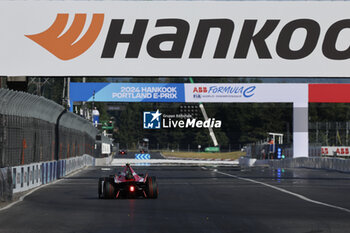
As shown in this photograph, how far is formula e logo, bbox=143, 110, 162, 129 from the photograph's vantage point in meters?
89.0

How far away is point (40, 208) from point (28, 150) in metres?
9.20

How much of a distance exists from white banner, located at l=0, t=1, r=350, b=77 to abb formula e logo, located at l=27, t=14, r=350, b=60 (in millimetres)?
37

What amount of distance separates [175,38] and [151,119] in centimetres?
6809

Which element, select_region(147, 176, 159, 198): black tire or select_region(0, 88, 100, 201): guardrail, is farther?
select_region(0, 88, 100, 201): guardrail

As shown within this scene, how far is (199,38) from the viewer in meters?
31.5

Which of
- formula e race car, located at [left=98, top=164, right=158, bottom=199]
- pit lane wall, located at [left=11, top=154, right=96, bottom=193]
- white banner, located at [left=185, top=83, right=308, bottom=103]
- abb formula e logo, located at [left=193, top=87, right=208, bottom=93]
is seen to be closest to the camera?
formula e race car, located at [left=98, top=164, right=158, bottom=199]

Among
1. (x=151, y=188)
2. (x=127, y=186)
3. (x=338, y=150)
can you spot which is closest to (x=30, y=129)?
(x=127, y=186)

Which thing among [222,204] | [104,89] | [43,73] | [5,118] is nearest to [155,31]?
[43,73]

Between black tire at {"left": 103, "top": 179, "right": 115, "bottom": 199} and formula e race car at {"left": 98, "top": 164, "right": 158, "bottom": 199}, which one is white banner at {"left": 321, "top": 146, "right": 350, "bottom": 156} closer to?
formula e race car at {"left": 98, "top": 164, "right": 158, "bottom": 199}

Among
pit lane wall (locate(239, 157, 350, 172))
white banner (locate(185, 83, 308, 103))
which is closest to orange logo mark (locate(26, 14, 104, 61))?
pit lane wall (locate(239, 157, 350, 172))

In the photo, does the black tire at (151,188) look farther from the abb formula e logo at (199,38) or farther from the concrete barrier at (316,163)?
the concrete barrier at (316,163)

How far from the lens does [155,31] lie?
3159cm

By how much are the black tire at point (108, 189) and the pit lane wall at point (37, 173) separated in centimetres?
360

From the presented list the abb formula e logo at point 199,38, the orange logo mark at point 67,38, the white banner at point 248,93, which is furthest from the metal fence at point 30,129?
the white banner at point 248,93
